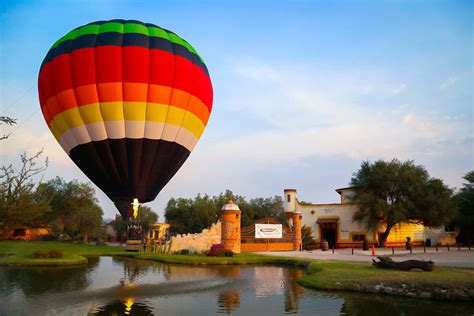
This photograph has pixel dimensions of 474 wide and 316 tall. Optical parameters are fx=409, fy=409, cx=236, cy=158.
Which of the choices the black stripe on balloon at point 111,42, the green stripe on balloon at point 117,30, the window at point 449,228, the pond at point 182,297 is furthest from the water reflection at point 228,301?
the window at point 449,228

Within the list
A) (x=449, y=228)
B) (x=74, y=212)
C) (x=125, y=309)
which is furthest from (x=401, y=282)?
(x=74, y=212)

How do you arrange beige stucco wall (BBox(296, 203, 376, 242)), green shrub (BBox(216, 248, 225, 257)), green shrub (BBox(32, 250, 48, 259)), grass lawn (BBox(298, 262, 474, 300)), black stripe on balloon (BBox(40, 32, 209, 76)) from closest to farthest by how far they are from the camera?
Result: grass lawn (BBox(298, 262, 474, 300)), black stripe on balloon (BBox(40, 32, 209, 76)), green shrub (BBox(32, 250, 48, 259)), green shrub (BBox(216, 248, 225, 257)), beige stucco wall (BBox(296, 203, 376, 242))

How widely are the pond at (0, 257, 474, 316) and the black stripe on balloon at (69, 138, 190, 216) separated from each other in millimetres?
7816

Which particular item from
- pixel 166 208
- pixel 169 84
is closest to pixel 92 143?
pixel 169 84

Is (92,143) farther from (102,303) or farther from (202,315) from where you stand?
(202,315)

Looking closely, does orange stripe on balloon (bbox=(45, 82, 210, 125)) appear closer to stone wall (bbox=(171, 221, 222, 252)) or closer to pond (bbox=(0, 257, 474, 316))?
pond (bbox=(0, 257, 474, 316))

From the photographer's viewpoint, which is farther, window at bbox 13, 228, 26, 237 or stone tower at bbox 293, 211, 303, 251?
window at bbox 13, 228, 26, 237

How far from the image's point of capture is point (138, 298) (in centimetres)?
1429

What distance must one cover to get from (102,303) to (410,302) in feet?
33.7

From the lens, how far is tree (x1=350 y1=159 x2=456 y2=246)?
137 feet

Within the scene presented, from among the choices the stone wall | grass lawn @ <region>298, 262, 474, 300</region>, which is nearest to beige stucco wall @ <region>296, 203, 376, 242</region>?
the stone wall

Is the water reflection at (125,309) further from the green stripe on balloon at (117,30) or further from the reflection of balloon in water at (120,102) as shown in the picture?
the green stripe on balloon at (117,30)

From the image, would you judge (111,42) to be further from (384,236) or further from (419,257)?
(384,236)

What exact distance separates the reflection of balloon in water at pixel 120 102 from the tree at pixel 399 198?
23377 millimetres
